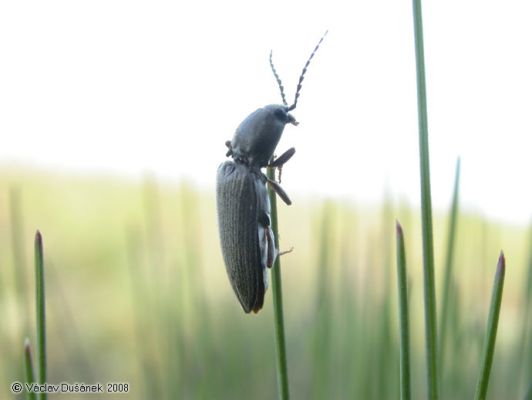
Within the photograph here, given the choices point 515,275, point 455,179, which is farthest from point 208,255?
point 455,179

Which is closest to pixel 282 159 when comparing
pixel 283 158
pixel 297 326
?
pixel 283 158

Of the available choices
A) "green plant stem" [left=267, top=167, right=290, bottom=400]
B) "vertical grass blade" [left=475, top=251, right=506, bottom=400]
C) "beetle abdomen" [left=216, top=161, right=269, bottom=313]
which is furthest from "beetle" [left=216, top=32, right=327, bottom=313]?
"vertical grass blade" [left=475, top=251, right=506, bottom=400]

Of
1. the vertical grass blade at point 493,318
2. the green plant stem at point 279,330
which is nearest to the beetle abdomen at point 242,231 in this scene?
the green plant stem at point 279,330

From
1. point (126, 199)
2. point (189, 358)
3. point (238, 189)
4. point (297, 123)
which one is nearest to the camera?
point (238, 189)

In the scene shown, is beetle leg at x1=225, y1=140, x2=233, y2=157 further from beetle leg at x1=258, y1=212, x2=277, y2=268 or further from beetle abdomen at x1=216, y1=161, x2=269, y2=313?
beetle leg at x1=258, y1=212, x2=277, y2=268

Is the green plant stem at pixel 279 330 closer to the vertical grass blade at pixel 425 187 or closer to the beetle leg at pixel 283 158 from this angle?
the vertical grass blade at pixel 425 187

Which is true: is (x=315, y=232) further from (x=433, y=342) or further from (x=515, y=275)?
(x=515, y=275)

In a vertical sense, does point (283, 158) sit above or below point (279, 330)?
above

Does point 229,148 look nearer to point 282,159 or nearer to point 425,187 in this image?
point 282,159
